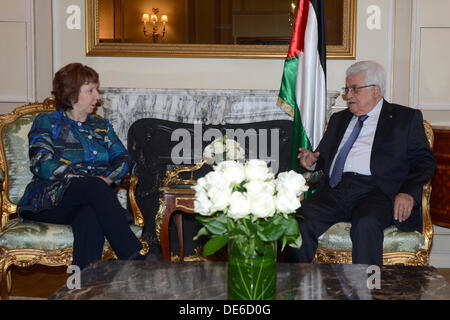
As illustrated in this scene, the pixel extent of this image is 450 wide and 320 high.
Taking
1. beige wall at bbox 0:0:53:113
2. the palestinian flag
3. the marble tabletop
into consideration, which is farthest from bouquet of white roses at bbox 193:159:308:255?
beige wall at bbox 0:0:53:113

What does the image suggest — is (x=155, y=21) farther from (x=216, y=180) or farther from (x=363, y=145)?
(x=216, y=180)

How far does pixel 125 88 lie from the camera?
4.03 m

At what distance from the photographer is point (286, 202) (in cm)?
169

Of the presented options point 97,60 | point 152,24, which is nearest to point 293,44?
point 152,24

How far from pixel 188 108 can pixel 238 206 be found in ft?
8.48

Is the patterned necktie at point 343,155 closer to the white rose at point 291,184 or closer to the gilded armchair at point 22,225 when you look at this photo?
the gilded armchair at point 22,225

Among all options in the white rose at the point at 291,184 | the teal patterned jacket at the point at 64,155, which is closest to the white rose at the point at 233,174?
the white rose at the point at 291,184

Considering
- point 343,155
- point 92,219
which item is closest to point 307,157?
point 343,155

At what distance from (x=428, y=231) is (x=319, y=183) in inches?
28.3

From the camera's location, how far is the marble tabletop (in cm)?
189

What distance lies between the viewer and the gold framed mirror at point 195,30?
162 inches

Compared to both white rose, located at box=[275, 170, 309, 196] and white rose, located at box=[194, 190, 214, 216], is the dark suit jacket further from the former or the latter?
white rose, located at box=[194, 190, 214, 216]

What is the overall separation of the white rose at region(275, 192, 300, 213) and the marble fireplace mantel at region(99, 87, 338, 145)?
8.02 ft

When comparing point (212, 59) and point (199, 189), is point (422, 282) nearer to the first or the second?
point (199, 189)
